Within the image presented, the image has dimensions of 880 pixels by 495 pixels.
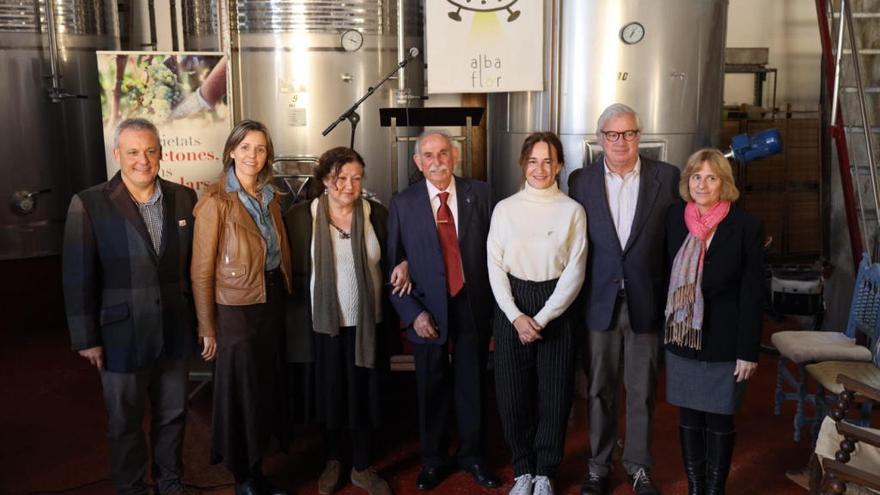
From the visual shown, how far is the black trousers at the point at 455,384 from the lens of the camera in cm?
338

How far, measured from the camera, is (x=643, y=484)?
3387 mm

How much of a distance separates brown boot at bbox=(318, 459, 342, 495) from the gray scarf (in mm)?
534

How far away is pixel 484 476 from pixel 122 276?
1641 millimetres

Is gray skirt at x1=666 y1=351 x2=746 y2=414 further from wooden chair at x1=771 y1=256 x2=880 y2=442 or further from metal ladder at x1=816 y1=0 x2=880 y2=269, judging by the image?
metal ladder at x1=816 y1=0 x2=880 y2=269

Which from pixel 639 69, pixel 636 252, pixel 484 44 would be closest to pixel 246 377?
pixel 636 252

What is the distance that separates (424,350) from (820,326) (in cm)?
359

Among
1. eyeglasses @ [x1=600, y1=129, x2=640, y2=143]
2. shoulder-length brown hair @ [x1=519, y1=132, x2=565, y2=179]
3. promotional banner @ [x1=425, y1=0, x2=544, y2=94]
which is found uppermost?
promotional banner @ [x1=425, y1=0, x2=544, y2=94]

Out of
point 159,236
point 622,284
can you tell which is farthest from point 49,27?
point 622,284

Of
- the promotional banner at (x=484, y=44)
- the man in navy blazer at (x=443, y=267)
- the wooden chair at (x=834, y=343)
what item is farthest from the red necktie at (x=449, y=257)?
the promotional banner at (x=484, y=44)

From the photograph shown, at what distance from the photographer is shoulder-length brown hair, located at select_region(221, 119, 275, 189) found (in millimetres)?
3082

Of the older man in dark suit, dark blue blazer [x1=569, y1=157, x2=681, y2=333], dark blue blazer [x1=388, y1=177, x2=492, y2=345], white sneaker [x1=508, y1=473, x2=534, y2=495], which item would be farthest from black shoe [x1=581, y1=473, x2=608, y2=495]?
the older man in dark suit

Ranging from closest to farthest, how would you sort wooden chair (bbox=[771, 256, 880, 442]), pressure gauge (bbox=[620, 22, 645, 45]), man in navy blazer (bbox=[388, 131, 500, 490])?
man in navy blazer (bbox=[388, 131, 500, 490]) < wooden chair (bbox=[771, 256, 880, 442]) < pressure gauge (bbox=[620, 22, 645, 45])

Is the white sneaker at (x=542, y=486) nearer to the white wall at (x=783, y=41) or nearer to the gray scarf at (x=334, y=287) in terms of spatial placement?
the gray scarf at (x=334, y=287)

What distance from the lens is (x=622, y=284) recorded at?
321cm
